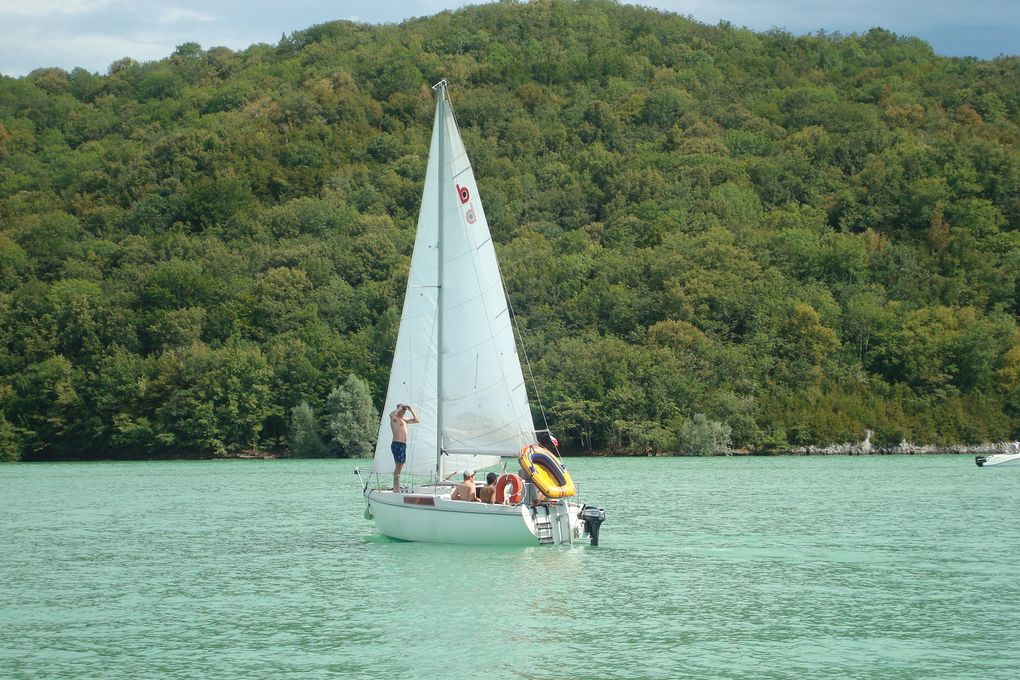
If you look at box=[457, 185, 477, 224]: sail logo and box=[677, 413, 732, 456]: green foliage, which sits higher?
box=[457, 185, 477, 224]: sail logo

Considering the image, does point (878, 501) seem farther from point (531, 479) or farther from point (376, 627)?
point (376, 627)

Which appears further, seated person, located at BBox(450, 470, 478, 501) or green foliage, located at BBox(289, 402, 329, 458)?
green foliage, located at BBox(289, 402, 329, 458)

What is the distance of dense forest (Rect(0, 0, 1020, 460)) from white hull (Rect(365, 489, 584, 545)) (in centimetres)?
5757

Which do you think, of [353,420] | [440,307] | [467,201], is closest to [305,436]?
[353,420]

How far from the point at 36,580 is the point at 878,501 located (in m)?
27.5

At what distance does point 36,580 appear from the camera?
29.6 metres

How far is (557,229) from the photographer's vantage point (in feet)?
437

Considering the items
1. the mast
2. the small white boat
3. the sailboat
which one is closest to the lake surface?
the sailboat

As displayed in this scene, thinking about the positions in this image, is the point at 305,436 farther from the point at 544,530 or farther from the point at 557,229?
the point at 544,530

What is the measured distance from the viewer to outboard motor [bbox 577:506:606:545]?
31.3m

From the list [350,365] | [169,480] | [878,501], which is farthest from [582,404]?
[878,501]

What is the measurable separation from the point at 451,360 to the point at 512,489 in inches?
140

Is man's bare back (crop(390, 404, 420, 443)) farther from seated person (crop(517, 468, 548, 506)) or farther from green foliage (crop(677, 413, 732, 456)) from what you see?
green foliage (crop(677, 413, 732, 456))

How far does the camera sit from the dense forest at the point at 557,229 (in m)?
94.8
